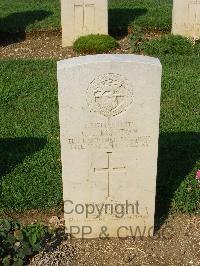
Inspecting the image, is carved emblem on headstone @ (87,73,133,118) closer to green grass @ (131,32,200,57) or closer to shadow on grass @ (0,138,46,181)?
shadow on grass @ (0,138,46,181)

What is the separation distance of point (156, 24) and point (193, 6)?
1.35m

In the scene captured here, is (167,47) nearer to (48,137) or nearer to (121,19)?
(121,19)

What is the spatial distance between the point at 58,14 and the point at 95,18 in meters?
2.17

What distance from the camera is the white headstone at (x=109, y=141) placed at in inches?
169

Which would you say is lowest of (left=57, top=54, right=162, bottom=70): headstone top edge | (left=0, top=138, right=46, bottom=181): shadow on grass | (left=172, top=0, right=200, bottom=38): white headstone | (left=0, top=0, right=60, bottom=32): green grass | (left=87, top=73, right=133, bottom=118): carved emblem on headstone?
(left=0, top=138, right=46, bottom=181): shadow on grass

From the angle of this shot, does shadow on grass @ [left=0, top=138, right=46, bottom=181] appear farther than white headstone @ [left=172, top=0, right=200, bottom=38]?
No

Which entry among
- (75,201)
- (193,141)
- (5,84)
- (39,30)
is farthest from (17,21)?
(75,201)

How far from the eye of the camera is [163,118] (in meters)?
7.45

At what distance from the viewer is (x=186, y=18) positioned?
11.4 meters

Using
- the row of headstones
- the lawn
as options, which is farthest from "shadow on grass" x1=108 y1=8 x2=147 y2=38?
the row of headstones

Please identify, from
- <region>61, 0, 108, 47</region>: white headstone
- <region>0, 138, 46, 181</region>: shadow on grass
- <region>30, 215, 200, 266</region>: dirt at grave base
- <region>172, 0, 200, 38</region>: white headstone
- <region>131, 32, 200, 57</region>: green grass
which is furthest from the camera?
<region>61, 0, 108, 47</region>: white headstone

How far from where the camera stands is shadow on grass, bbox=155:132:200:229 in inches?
218

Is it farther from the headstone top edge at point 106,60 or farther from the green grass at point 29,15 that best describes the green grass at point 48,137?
the green grass at point 29,15

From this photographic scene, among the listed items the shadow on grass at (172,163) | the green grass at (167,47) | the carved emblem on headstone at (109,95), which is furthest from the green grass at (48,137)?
the carved emblem on headstone at (109,95)
